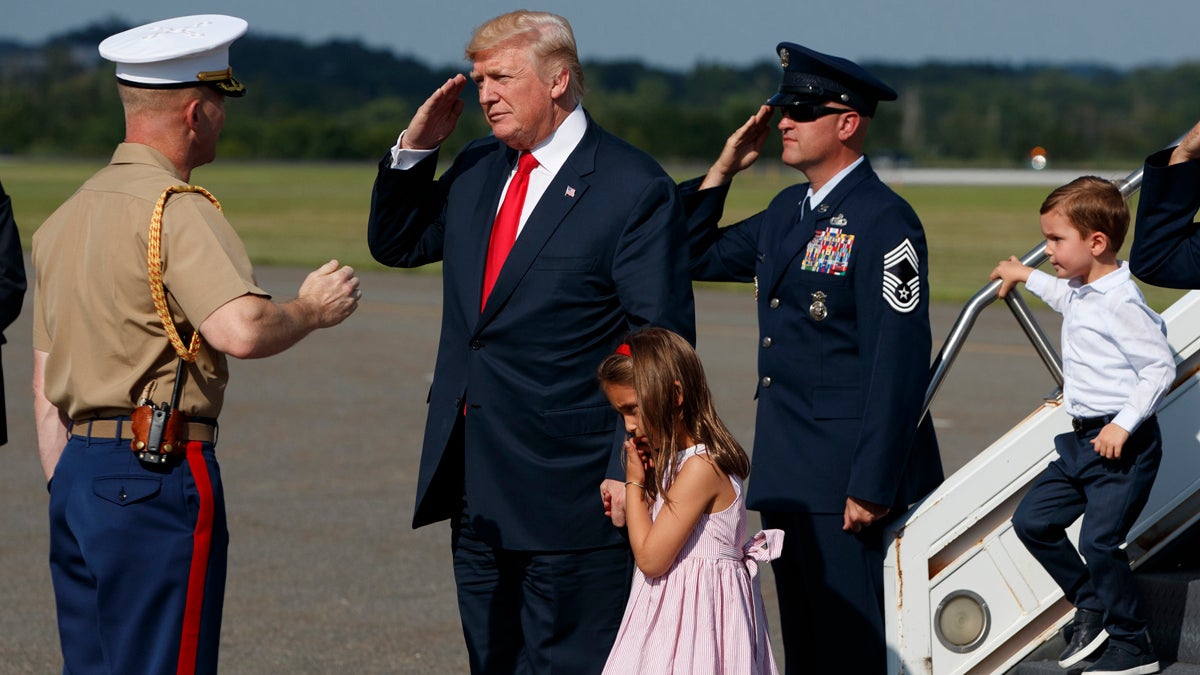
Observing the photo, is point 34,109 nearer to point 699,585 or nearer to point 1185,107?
point 1185,107

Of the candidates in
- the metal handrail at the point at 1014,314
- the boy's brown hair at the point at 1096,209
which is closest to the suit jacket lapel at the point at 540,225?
the metal handrail at the point at 1014,314

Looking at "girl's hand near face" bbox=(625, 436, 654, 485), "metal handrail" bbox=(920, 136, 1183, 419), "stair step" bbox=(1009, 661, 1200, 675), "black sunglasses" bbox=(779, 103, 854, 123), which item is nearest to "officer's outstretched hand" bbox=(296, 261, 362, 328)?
"girl's hand near face" bbox=(625, 436, 654, 485)

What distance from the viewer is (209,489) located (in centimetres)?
352

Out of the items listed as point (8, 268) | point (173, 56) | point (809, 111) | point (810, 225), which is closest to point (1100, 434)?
point (810, 225)

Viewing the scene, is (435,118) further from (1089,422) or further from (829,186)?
(1089,422)

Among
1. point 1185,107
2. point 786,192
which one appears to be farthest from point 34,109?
point 786,192

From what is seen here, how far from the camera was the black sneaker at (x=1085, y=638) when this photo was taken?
4.22 metres

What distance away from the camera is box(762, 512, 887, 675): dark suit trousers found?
13.8 ft

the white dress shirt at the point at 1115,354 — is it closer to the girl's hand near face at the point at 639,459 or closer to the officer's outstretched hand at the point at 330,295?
the girl's hand near face at the point at 639,459

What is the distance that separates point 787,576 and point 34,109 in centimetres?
12492

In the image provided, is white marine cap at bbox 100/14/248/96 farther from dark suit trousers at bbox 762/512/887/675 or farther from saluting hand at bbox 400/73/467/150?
dark suit trousers at bbox 762/512/887/675

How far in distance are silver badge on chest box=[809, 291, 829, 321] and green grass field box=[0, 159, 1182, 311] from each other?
16.1m

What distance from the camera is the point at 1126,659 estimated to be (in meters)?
4.12

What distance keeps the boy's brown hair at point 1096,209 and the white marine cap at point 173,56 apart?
217 cm
